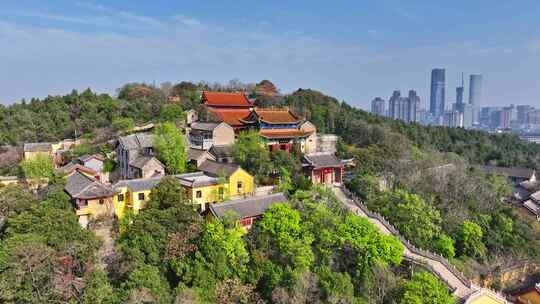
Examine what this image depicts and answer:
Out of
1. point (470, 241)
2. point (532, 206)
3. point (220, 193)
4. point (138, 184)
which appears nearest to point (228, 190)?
point (220, 193)

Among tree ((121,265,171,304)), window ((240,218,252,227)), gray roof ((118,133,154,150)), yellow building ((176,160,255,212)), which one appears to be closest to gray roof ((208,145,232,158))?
yellow building ((176,160,255,212))

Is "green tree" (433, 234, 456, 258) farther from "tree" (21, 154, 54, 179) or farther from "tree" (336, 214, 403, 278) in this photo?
"tree" (21, 154, 54, 179)

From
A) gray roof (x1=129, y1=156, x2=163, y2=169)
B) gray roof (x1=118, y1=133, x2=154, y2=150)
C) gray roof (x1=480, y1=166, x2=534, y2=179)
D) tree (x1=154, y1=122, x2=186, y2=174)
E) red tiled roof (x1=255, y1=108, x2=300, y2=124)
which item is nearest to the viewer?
gray roof (x1=129, y1=156, x2=163, y2=169)

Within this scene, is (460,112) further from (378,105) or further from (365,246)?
(365,246)

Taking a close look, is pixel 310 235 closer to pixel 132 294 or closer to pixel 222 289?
pixel 222 289

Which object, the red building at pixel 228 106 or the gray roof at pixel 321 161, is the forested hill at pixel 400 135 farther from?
the red building at pixel 228 106

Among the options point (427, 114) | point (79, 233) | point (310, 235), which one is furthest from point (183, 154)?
point (427, 114)
